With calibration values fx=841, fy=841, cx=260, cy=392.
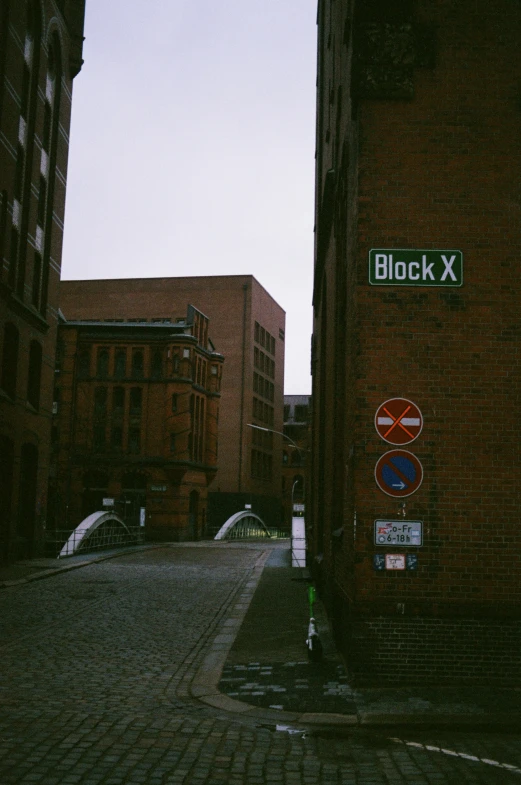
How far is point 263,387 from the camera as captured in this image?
78.2 meters

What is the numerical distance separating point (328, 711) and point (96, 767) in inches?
97.1

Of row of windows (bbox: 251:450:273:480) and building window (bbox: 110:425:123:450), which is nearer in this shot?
building window (bbox: 110:425:123:450)

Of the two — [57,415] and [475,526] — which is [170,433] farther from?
[475,526]

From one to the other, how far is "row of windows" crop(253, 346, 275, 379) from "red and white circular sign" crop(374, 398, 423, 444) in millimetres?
65556

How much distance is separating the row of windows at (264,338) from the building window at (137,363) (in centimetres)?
2245

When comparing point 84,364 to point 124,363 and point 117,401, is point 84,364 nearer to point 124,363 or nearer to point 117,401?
point 124,363

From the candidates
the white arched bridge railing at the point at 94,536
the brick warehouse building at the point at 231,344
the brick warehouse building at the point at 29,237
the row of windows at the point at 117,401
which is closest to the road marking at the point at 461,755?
the brick warehouse building at the point at 29,237

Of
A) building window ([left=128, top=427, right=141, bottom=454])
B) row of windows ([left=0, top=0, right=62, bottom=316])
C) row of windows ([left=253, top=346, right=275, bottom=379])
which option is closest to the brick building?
row of windows ([left=253, top=346, right=275, bottom=379])

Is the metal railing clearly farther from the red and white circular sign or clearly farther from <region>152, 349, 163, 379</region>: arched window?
the red and white circular sign

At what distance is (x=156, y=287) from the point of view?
7469cm

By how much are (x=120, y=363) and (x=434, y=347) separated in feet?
153

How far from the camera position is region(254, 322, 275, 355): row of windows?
248ft

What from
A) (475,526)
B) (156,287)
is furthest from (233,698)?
(156,287)

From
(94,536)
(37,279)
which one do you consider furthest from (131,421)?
(37,279)
